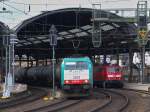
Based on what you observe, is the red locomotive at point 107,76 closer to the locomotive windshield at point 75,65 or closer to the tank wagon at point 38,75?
the tank wagon at point 38,75

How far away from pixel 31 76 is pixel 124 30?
42.9ft

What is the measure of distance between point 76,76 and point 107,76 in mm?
19288

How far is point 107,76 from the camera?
5450 cm

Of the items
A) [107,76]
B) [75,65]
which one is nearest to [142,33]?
[107,76]

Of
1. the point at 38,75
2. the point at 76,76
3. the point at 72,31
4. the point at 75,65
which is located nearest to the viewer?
the point at 76,76

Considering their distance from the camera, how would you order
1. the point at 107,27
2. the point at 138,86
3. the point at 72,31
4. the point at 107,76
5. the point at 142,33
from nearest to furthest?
the point at 142,33 < the point at 138,86 < the point at 107,76 < the point at 107,27 < the point at 72,31

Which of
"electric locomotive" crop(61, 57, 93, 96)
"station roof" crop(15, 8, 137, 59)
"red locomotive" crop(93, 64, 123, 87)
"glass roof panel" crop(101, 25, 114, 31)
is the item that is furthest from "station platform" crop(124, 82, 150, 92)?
"electric locomotive" crop(61, 57, 93, 96)

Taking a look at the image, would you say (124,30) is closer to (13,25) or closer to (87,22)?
(87,22)

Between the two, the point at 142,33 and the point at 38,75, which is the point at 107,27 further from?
the point at 38,75

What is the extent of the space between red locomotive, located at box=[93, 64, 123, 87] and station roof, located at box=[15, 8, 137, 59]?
497cm

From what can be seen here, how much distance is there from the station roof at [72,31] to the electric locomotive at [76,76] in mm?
18195

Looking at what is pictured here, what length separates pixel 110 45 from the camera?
7062 cm

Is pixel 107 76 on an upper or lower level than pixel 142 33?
lower

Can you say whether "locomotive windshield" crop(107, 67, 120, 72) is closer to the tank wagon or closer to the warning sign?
the warning sign
